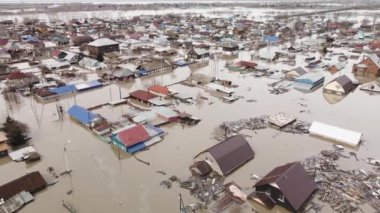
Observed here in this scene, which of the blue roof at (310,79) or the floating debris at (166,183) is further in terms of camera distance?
the blue roof at (310,79)

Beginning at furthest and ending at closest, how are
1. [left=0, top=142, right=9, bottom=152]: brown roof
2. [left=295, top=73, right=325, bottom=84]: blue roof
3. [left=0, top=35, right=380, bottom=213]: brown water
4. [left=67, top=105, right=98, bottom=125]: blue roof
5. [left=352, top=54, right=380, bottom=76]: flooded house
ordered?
[left=352, top=54, right=380, bottom=76]: flooded house < [left=295, top=73, right=325, bottom=84]: blue roof < [left=67, top=105, right=98, bottom=125]: blue roof < [left=0, top=142, right=9, bottom=152]: brown roof < [left=0, top=35, right=380, bottom=213]: brown water

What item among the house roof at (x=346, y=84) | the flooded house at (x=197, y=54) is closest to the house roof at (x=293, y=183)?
the house roof at (x=346, y=84)

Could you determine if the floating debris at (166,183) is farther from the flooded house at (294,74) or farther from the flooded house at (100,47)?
the flooded house at (100,47)

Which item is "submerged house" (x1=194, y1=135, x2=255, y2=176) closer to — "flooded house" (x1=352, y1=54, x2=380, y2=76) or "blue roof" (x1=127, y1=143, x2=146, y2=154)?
"blue roof" (x1=127, y1=143, x2=146, y2=154)

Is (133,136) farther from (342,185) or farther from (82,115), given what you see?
(342,185)

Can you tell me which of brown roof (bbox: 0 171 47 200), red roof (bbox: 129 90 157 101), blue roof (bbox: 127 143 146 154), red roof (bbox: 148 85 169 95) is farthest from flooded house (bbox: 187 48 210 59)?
brown roof (bbox: 0 171 47 200)

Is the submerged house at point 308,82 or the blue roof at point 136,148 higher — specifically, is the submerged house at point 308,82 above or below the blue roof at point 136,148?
above

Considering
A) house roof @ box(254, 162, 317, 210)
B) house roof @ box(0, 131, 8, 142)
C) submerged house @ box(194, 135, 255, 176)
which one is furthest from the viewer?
house roof @ box(0, 131, 8, 142)

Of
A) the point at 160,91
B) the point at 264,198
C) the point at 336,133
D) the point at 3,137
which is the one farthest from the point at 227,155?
the point at 3,137
